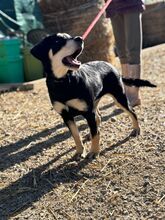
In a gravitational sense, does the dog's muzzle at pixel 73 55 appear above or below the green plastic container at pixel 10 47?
above

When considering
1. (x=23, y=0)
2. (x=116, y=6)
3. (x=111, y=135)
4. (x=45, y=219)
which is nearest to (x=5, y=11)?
(x=23, y=0)

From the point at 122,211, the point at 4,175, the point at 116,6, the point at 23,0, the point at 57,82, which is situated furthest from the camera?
the point at 23,0

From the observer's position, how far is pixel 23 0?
27.9 feet

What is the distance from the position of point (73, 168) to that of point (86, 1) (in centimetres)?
449

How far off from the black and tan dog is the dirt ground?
0.31 meters

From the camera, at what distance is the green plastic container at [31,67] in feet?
25.7

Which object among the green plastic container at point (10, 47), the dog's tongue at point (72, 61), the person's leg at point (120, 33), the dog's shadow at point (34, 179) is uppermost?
the dog's tongue at point (72, 61)

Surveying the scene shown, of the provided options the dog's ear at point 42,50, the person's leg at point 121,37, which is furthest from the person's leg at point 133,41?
the dog's ear at point 42,50

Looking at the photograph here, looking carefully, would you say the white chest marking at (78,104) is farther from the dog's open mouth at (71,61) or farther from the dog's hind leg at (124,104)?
the dog's hind leg at (124,104)

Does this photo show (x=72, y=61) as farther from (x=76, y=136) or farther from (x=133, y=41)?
(x=133, y=41)

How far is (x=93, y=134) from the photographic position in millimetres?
4129

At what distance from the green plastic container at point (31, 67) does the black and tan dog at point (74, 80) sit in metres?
3.59

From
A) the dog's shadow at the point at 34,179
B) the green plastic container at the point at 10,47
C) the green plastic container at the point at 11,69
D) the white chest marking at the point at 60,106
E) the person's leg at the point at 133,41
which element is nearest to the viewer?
the dog's shadow at the point at 34,179

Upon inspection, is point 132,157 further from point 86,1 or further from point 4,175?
point 86,1
